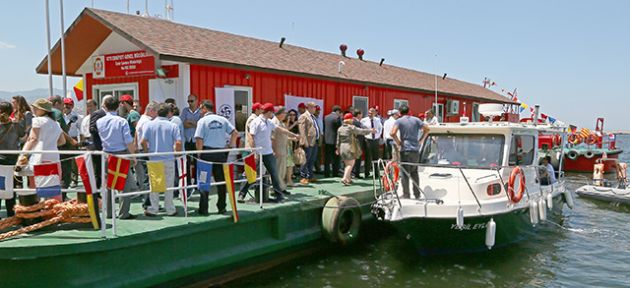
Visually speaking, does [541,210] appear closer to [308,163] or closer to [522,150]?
[522,150]

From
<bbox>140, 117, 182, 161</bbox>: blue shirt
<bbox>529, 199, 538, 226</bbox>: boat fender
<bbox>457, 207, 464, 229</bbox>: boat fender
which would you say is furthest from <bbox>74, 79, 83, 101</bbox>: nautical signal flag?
<bbox>529, 199, 538, 226</bbox>: boat fender

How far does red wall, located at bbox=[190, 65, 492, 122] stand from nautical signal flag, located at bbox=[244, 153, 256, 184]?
3.18 meters

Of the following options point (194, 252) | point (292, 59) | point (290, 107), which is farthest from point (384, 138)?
point (194, 252)

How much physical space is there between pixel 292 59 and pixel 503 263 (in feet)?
26.1

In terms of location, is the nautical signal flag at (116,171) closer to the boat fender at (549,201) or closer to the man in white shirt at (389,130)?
the man in white shirt at (389,130)

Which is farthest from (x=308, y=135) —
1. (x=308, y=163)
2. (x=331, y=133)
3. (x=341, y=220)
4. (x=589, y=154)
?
(x=589, y=154)

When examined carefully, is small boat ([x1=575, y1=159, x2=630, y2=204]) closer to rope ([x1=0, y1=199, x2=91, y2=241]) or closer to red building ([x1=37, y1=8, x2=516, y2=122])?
red building ([x1=37, y1=8, x2=516, y2=122])

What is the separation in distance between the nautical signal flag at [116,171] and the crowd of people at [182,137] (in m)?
0.26

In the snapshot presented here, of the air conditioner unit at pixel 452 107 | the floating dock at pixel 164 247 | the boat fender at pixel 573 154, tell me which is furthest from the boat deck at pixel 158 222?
the boat fender at pixel 573 154

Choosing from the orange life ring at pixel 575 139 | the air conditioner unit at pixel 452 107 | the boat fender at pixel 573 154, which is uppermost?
the air conditioner unit at pixel 452 107

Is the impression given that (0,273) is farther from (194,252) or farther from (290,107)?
(290,107)

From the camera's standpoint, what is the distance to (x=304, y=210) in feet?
29.7

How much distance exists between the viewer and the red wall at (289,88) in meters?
10.7

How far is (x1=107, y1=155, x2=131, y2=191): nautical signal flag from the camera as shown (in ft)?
19.5
